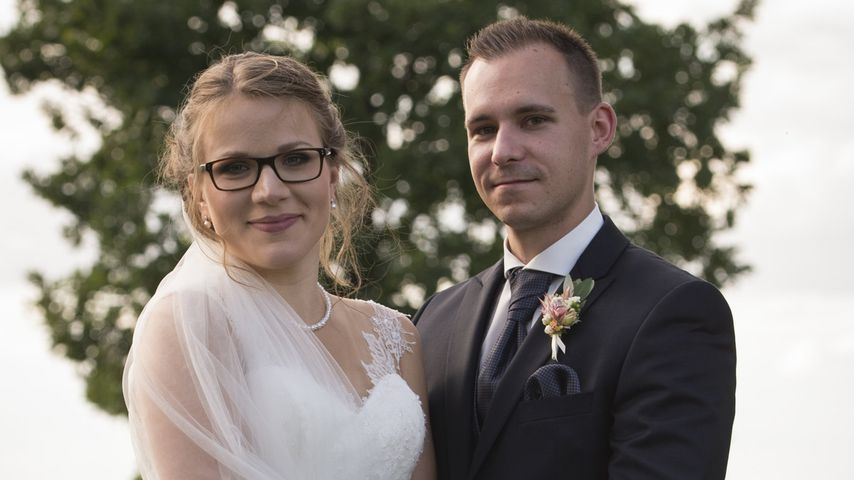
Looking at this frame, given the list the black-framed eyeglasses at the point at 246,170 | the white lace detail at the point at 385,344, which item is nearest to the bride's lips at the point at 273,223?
the black-framed eyeglasses at the point at 246,170

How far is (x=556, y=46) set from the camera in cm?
467

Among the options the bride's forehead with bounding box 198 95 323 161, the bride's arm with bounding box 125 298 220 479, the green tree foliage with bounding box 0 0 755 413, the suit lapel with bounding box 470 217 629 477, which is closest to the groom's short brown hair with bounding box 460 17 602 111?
the suit lapel with bounding box 470 217 629 477

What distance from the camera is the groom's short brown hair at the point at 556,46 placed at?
4672 mm

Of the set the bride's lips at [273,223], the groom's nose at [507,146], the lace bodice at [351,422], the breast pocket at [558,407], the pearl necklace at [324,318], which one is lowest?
the lace bodice at [351,422]

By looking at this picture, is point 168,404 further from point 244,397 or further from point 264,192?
point 264,192

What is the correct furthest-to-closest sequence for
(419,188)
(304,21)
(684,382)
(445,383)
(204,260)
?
(304,21)
(419,188)
(445,383)
(204,260)
(684,382)

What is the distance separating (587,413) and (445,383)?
71 cm

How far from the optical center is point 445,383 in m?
4.62

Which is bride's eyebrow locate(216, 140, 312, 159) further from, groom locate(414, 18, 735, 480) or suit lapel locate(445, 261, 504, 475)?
suit lapel locate(445, 261, 504, 475)

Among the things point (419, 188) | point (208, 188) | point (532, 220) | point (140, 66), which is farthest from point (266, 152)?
point (140, 66)

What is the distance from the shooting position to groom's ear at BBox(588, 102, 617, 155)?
476cm

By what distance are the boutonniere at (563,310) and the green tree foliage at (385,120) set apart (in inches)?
371

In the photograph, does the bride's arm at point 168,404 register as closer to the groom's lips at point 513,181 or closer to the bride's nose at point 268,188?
the bride's nose at point 268,188

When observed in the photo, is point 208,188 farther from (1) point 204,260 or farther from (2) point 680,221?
(2) point 680,221
